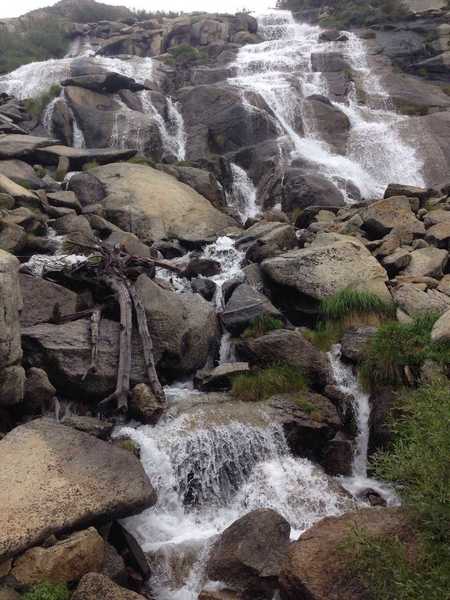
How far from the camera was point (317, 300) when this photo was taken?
12852mm

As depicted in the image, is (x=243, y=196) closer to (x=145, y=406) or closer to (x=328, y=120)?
(x=328, y=120)

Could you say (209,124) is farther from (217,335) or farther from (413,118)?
(217,335)

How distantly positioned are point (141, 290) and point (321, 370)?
12.9ft

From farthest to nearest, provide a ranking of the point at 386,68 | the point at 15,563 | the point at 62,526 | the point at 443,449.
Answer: the point at 386,68 < the point at 62,526 < the point at 15,563 < the point at 443,449

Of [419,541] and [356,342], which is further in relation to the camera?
[356,342]

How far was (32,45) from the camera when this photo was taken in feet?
135

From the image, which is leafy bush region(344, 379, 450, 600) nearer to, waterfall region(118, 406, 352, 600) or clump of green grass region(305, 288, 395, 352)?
waterfall region(118, 406, 352, 600)

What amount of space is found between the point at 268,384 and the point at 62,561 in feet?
16.9

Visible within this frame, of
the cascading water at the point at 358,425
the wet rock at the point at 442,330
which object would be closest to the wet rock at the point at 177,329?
the cascading water at the point at 358,425

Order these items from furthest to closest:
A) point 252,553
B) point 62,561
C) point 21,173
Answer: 1. point 21,173
2. point 252,553
3. point 62,561

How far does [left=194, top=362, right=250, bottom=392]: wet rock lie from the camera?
34.5ft

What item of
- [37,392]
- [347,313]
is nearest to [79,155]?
[347,313]

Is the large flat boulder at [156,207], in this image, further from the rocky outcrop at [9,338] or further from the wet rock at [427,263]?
the rocky outcrop at [9,338]

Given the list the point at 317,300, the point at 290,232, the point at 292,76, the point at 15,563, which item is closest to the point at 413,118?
the point at 292,76
